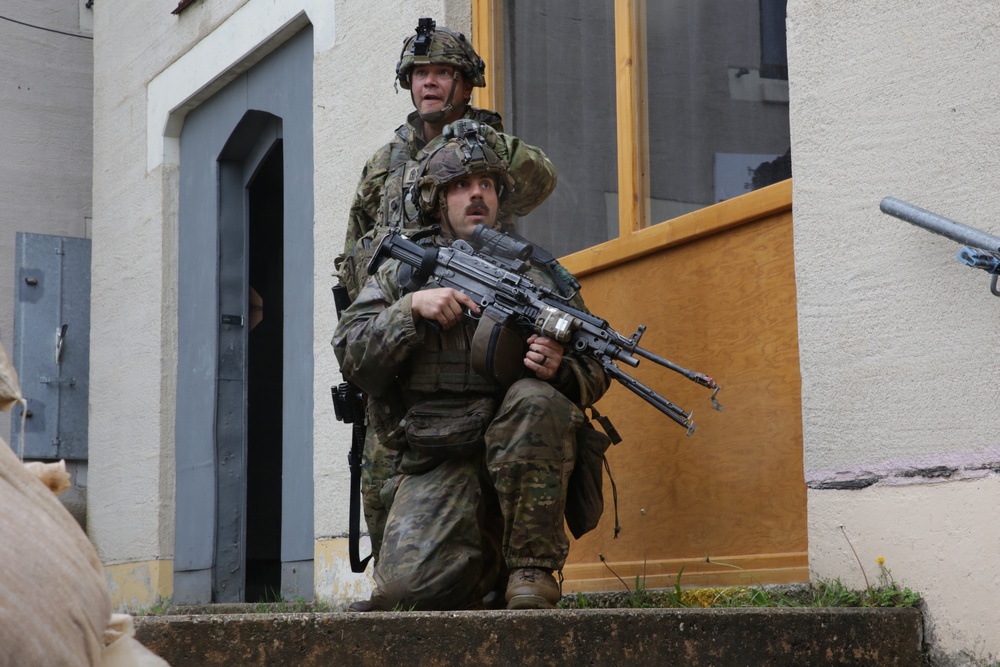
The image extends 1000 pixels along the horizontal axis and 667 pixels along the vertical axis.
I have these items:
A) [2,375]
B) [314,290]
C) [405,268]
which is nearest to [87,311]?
[314,290]

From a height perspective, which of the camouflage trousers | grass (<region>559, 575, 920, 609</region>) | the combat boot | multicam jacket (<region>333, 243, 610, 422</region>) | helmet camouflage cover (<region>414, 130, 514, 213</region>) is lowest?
grass (<region>559, 575, 920, 609</region>)

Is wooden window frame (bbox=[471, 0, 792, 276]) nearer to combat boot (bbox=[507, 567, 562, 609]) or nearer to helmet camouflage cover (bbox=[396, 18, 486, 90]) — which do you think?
helmet camouflage cover (bbox=[396, 18, 486, 90])

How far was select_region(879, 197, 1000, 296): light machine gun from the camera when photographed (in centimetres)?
325

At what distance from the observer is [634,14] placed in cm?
520

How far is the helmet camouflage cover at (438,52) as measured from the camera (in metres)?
4.65

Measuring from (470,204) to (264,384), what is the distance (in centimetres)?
458

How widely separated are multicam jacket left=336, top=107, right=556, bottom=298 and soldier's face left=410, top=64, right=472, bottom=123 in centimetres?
9

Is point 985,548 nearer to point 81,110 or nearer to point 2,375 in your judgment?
point 2,375

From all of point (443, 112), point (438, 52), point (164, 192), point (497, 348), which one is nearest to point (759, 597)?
point (497, 348)

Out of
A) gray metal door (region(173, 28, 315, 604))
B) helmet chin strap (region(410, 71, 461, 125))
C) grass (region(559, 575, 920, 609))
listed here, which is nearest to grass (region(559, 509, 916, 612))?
grass (region(559, 575, 920, 609))

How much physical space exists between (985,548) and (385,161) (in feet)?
8.25

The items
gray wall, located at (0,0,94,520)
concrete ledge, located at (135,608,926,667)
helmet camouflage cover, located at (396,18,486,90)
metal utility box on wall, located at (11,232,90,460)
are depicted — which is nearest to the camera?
concrete ledge, located at (135,608,926,667)

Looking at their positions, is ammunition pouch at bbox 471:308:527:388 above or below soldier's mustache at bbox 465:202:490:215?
below

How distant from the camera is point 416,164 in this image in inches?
183
